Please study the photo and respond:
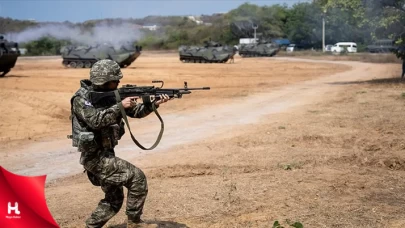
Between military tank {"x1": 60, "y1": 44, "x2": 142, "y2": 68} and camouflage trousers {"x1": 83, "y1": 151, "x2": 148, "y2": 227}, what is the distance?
107 feet

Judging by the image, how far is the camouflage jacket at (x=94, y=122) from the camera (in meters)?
5.03

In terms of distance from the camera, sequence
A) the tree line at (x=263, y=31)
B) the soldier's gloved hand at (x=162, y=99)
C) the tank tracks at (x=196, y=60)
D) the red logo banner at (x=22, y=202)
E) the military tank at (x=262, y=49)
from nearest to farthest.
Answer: the red logo banner at (x=22, y=202), the soldier's gloved hand at (x=162, y=99), the tank tracks at (x=196, y=60), the military tank at (x=262, y=49), the tree line at (x=263, y=31)

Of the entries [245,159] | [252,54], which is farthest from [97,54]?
[245,159]

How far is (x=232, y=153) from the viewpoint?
10.2 metres

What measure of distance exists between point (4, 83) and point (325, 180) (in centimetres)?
1974

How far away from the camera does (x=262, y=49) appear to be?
2362 inches

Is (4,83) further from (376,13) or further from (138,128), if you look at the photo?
(376,13)

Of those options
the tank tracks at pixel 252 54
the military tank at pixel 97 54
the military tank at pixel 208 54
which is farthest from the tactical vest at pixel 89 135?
the tank tracks at pixel 252 54

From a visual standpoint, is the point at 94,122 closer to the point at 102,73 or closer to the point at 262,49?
the point at 102,73

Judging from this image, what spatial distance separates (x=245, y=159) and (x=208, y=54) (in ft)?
127

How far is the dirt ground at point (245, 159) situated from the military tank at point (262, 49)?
133 feet

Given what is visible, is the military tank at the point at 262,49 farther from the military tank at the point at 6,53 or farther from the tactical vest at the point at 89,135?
the tactical vest at the point at 89,135

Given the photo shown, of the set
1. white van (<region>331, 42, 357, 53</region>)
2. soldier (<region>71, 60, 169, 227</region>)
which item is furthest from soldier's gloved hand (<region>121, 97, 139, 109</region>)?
white van (<region>331, 42, 357, 53</region>)

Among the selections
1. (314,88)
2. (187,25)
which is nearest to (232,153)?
(314,88)
